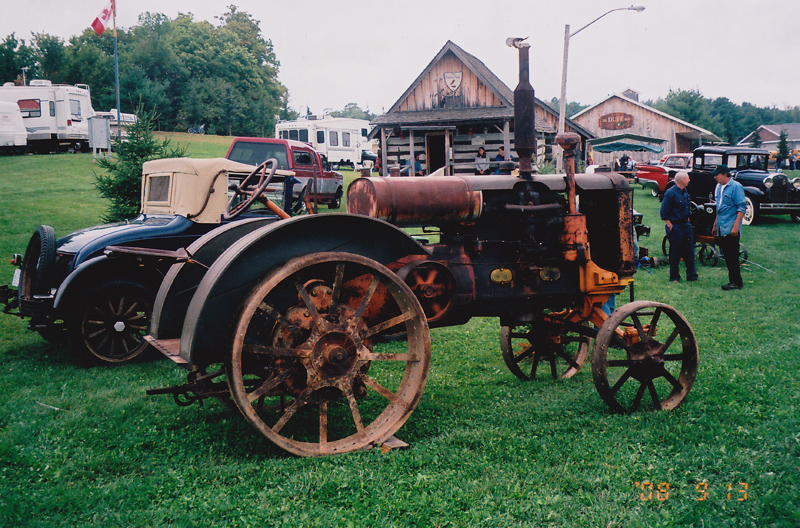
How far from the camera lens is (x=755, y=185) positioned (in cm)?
1877

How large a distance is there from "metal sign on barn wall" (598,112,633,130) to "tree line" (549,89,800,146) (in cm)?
616

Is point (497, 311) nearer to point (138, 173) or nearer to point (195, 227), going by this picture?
point (195, 227)

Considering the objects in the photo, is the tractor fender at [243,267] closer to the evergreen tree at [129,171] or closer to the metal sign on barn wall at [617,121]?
the evergreen tree at [129,171]

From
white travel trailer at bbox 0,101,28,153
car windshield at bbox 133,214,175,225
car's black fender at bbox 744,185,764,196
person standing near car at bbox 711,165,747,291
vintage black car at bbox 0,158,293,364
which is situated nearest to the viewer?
vintage black car at bbox 0,158,293,364

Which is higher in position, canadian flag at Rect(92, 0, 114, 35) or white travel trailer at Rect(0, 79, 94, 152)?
canadian flag at Rect(92, 0, 114, 35)

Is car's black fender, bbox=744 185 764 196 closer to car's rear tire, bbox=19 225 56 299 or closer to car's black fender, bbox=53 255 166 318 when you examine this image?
car's black fender, bbox=53 255 166 318

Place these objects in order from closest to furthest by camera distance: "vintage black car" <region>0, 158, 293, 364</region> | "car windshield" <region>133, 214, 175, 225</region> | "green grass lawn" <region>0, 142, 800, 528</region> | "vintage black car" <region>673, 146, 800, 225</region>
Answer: "green grass lawn" <region>0, 142, 800, 528</region>
"vintage black car" <region>0, 158, 293, 364</region>
"car windshield" <region>133, 214, 175, 225</region>
"vintage black car" <region>673, 146, 800, 225</region>

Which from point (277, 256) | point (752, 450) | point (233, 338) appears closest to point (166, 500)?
point (233, 338)

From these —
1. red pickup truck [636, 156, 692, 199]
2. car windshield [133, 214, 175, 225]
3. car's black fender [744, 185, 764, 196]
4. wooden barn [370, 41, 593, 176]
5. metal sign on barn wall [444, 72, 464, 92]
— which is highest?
metal sign on barn wall [444, 72, 464, 92]

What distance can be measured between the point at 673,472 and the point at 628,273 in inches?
70.7

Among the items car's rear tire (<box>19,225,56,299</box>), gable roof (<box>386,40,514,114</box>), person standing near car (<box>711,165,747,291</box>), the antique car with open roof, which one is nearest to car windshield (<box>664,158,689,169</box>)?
the antique car with open roof

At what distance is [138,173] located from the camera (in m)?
11.3

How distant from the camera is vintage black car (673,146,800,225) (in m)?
A: 17.3

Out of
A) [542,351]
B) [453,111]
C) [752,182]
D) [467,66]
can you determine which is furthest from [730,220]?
[467,66]
